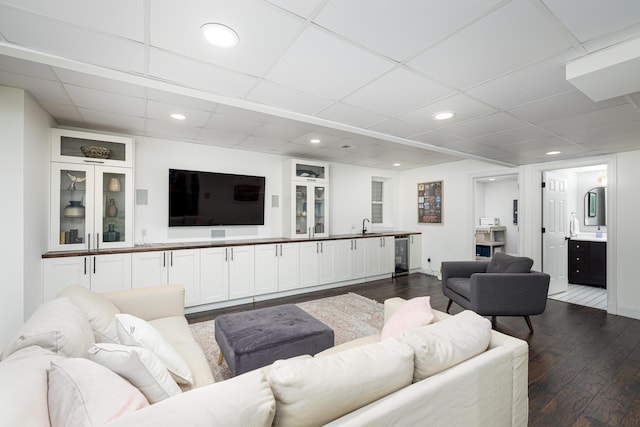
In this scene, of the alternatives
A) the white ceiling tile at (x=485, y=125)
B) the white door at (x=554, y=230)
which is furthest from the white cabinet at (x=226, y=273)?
the white door at (x=554, y=230)

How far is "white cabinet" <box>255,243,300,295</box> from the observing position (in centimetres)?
425

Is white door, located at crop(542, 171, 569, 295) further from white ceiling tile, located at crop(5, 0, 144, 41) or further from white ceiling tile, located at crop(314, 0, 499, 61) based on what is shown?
white ceiling tile, located at crop(5, 0, 144, 41)

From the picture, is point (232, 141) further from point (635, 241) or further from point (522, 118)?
point (635, 241)

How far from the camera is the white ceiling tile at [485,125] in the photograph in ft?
9.52

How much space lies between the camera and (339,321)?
3.46 meters

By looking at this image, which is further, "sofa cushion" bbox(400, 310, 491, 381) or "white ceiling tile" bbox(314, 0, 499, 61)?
"white ceiling tile" bbox(314, 0, 499, 61)

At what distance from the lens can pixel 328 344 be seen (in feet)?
7.22

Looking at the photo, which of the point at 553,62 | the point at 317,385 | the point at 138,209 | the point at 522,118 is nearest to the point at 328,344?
the point at 317,385

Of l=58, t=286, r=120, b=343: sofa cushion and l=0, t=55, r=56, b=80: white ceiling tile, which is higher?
l=0, t=55, r=56, b=80: white ceiling tile

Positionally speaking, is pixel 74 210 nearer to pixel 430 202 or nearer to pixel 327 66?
pixel 327 66

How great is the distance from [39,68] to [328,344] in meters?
2.90

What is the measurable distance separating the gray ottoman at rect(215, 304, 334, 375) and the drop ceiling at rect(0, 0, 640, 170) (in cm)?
189

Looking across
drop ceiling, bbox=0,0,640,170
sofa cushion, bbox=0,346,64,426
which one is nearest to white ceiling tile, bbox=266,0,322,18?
drop ceiling, bbox=0,0,640,170

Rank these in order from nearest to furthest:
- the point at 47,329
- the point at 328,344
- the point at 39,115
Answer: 1. the point at 47,329
2. the point at 328,344
3. the point at 39,115
